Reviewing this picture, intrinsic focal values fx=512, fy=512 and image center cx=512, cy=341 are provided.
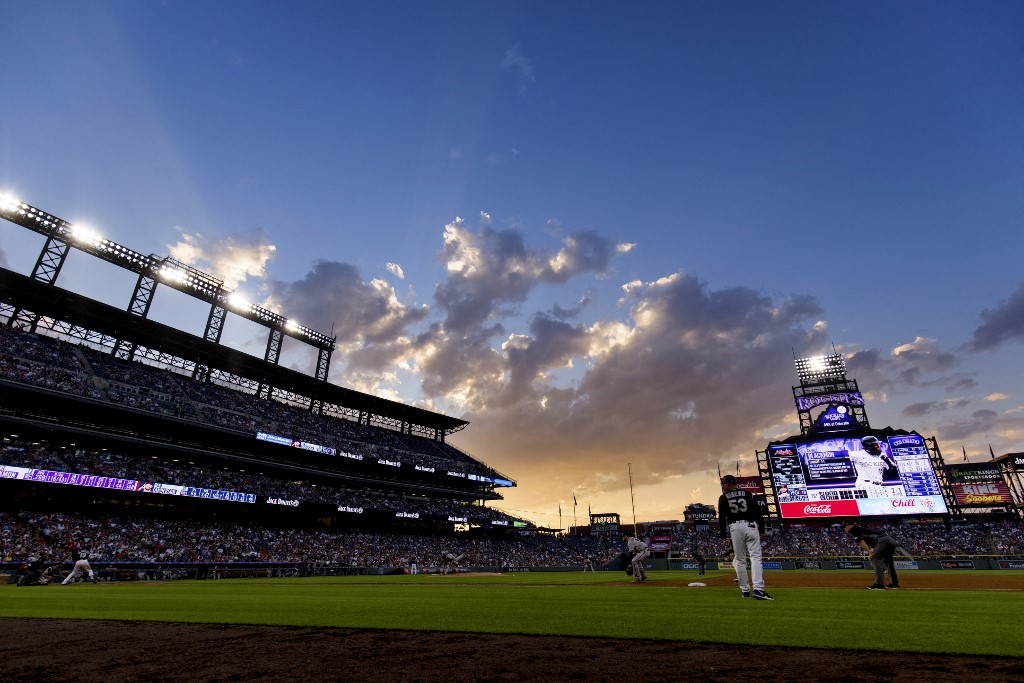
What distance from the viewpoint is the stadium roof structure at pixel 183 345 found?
41.8m

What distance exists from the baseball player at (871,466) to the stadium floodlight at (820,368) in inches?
590

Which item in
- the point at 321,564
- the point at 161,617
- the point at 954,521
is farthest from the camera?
the point at 954,521

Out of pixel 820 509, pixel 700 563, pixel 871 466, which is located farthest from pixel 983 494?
pixel 700 563

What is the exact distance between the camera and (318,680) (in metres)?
4.07

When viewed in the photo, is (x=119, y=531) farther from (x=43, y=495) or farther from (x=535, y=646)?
(x=535, y=646)

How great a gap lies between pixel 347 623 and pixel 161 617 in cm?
386

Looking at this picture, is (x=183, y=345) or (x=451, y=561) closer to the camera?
(x=451, y=561)

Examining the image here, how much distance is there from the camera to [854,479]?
47406 mm

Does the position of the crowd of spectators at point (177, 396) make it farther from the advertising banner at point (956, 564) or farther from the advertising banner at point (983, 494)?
the advertising banner at point (983, 494)

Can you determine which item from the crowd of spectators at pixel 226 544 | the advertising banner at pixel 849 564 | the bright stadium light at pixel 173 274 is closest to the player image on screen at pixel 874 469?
the advertising banner at pixel 849 564

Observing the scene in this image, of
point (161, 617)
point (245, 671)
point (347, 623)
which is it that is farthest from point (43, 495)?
point (245, 671)

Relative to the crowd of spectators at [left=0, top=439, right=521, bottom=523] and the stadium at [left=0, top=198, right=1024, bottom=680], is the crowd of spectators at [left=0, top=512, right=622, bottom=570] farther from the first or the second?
the crowd of spectators at [left=0, top=439, right=521, bottom=523]

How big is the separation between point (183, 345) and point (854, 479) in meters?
65.7

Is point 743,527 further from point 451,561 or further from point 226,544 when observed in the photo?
point 451,561
